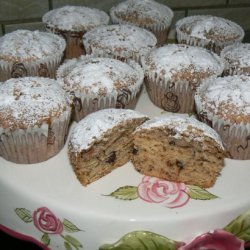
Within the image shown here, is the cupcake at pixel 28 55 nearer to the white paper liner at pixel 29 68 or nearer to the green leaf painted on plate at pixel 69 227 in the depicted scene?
the white paper liner at pixel 29 68

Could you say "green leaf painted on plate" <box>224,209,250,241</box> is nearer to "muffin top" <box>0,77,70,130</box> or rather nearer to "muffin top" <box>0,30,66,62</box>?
"muffin top" <box>0,77,70,130</box>

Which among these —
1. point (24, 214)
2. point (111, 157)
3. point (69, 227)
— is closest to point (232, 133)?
point (111, 157)

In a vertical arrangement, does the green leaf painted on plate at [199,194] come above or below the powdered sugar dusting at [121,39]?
below

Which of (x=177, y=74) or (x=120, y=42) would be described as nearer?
(x=177, y=74)

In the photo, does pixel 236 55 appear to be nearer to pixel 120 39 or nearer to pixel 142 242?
pixel 120 39

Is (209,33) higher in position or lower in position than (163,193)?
higher

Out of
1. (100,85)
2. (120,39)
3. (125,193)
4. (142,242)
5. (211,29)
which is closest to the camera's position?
(142,242)

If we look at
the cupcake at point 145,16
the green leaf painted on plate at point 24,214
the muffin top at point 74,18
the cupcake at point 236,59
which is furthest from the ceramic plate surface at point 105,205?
the cupcake at point 145,16

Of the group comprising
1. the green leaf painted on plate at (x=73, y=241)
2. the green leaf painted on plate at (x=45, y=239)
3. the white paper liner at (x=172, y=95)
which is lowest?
the green leaf painted on plate at (x=45, y=239)
